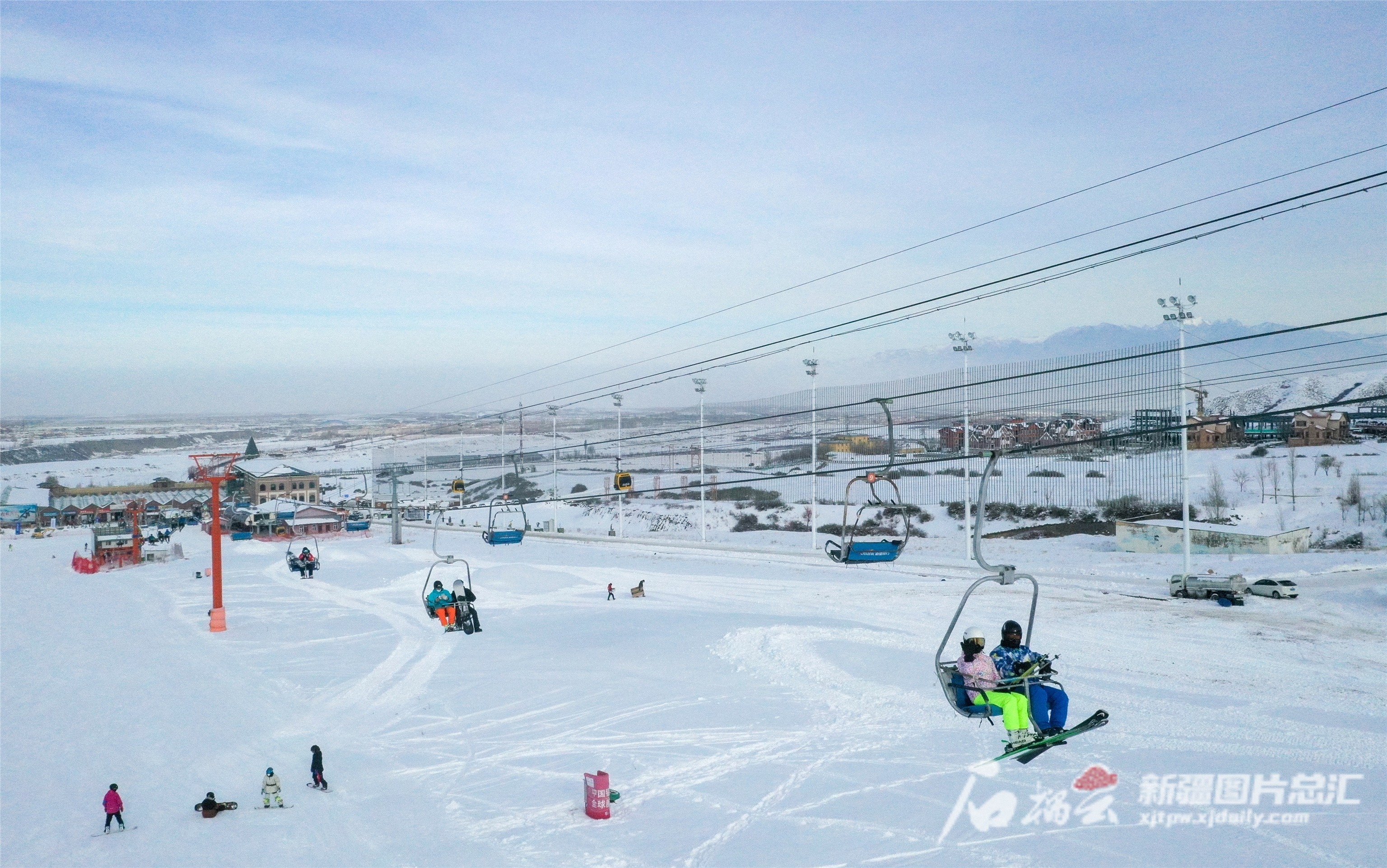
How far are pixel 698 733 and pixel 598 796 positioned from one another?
375cm

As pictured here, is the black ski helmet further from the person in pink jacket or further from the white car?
the white car

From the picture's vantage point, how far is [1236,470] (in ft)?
178

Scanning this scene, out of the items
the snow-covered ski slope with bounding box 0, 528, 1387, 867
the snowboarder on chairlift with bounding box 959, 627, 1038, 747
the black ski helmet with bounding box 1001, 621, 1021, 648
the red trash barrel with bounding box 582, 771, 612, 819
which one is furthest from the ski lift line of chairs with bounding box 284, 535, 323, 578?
the black ski helmet with bounding box 1001, 621, 1021, 648

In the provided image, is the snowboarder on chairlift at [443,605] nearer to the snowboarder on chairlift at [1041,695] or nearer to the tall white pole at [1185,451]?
the snowboarder on chairlift at [1041,695]

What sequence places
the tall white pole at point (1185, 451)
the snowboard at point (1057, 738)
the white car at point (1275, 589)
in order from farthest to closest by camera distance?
the tall white pole at point (1185, 451), the white car at point (1275, 589), the snowboard at point (1057, 738)

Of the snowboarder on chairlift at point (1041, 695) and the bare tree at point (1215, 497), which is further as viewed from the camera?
the bare tree at point (1215, 497)

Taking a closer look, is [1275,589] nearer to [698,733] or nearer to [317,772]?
[698,733]

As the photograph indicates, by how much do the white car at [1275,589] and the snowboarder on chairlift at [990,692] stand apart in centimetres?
2219

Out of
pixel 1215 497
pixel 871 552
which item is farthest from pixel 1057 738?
pixel 1215 497

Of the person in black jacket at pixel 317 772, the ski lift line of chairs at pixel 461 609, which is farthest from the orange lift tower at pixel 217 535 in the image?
the person in black jacket at pixel 317 772

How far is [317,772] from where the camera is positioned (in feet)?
46.7

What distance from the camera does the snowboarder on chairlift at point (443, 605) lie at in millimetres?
22484

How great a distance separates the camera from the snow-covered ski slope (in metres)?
12.1

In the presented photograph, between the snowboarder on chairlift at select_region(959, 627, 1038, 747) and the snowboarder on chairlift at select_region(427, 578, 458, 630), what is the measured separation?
16.1 m
